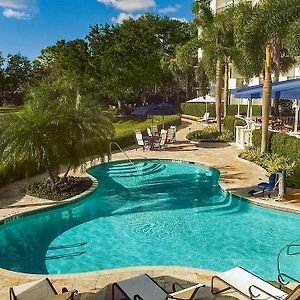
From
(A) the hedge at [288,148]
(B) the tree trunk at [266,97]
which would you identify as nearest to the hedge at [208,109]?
(B) the tree trunk at [266,97]

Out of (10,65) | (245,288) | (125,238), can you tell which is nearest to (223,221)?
(125,238)

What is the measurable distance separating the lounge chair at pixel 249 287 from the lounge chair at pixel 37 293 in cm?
297

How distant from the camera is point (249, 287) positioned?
7.02 m

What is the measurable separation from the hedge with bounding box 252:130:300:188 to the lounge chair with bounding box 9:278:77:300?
1130cm

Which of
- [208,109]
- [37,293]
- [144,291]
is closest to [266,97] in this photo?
[144,291]

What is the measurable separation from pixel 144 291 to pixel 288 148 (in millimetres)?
12138

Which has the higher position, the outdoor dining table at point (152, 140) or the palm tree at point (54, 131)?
the palm tree at point (54, 131)

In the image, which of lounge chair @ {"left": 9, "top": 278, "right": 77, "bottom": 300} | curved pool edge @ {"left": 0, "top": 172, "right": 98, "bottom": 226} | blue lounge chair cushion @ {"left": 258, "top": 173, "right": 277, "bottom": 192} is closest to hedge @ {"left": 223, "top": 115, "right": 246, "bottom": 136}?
blue lounge chair cushion @ {"left": 258, "top": 173, "right": 277, "bottom": 192}

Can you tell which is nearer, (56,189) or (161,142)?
(56,189)

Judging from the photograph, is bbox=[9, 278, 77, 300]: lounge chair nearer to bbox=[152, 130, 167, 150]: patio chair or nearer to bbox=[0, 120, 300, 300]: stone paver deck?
bbox=[0, 120, 300, 300]: stone paver deck

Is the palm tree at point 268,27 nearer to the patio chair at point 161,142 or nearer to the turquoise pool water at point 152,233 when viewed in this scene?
the turquoise pool water at point 152,233

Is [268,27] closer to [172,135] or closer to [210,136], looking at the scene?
[210,136]

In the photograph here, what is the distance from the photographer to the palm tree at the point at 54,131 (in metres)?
13.6

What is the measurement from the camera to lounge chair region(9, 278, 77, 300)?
6.72m
